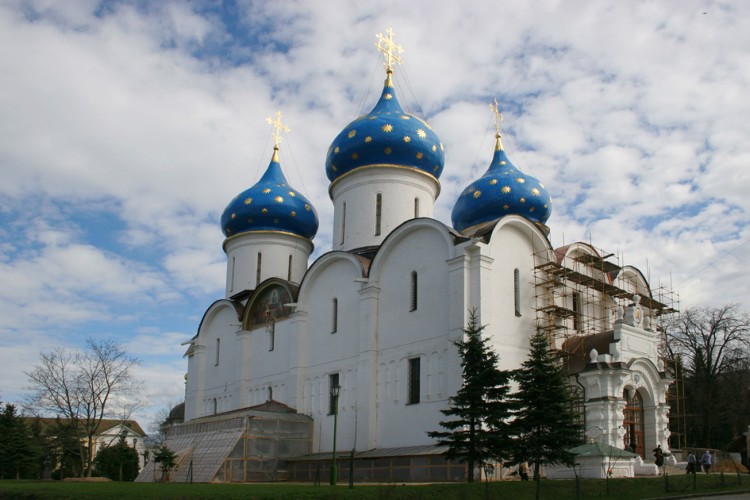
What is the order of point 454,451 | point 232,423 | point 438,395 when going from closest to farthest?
point 454,451 → point 438,395 → point 232,423

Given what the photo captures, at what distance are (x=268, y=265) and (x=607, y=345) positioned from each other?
13521 millimetres

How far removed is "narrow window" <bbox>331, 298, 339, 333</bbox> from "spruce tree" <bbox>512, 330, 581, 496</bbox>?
884cm

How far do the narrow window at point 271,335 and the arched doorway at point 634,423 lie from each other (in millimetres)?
11546

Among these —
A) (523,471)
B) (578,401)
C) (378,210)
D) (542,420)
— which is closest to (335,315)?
(378,210)

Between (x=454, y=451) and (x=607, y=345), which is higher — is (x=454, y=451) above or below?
below

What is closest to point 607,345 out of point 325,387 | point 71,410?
point 325,387

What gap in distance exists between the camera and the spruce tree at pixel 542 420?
1449 centimetres

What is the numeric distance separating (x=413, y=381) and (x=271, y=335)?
753cm

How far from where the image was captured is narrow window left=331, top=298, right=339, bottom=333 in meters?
23.0

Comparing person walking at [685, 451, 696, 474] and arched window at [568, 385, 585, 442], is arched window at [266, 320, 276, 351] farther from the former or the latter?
person walking at [685, 451, 696, 474]

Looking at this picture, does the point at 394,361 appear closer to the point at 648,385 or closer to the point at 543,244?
the point at 543,244

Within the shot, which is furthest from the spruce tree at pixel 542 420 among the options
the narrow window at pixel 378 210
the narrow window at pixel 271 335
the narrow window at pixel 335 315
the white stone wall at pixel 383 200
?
the narrow window at pixel 271 335

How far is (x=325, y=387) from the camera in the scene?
22844 millimetres

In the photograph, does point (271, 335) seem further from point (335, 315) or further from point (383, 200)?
point (383, 200)
